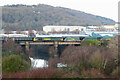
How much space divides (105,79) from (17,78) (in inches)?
158

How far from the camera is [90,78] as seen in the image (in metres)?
9.82

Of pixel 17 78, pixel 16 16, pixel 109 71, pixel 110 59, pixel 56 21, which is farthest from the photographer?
pixel 56 21

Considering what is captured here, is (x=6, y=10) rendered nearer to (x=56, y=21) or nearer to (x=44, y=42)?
(x=56, y=21)

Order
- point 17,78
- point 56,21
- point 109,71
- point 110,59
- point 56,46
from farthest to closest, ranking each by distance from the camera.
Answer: point 56,21, point 56,46, point 110,59, point 109,71, point 17,78

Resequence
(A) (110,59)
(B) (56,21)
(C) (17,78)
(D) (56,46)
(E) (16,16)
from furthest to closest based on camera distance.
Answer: (B) (56,21), (E) (16,16), (D) (56,46), (A) (110,59), (C) (17,78)

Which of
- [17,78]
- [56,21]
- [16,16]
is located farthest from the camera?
[56,21]

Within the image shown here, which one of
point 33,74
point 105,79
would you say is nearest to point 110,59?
point 105,79

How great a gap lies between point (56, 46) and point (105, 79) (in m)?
22.8

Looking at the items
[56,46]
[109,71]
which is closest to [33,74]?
[109,71]

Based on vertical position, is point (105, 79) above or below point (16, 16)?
below

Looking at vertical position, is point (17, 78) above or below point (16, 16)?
below

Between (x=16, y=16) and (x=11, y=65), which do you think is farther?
(x=16, y=16)

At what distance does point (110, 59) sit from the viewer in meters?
12.5

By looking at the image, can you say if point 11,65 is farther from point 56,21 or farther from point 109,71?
point 56,21
